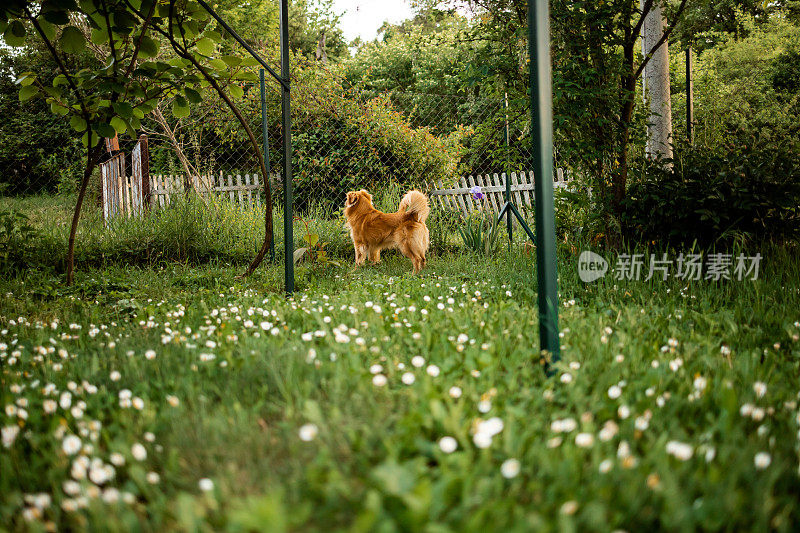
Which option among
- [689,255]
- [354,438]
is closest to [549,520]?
[354,438]

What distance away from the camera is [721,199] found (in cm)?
370

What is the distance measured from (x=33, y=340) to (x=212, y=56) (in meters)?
2.04

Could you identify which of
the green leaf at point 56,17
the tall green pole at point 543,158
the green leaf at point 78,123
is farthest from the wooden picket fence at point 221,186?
the tall green pole at point 543,158

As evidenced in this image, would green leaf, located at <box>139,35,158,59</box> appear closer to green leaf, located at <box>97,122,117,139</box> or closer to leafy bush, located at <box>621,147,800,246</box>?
green leaf, located at <box>97,122,117,139</box>

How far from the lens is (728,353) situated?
1961 millimetres

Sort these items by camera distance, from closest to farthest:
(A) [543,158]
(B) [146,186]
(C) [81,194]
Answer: (A) [543,158]
(C) [81,194]
(B) [146,186]

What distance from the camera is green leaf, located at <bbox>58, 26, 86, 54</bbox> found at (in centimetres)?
287

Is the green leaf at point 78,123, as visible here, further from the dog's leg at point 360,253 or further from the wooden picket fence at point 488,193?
the wooden picket fence at point 488,193

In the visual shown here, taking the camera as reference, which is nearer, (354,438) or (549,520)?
(549,520)

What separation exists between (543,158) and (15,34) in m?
3.05

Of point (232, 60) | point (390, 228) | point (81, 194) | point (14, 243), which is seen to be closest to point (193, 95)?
point (232, 60)

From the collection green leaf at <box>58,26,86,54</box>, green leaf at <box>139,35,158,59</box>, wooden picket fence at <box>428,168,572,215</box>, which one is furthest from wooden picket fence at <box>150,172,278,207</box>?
green leaf at <box>58,26,86,54</box>

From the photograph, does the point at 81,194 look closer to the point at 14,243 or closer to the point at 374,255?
the point at 14,243

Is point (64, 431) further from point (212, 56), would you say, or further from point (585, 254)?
point (585, 254)
